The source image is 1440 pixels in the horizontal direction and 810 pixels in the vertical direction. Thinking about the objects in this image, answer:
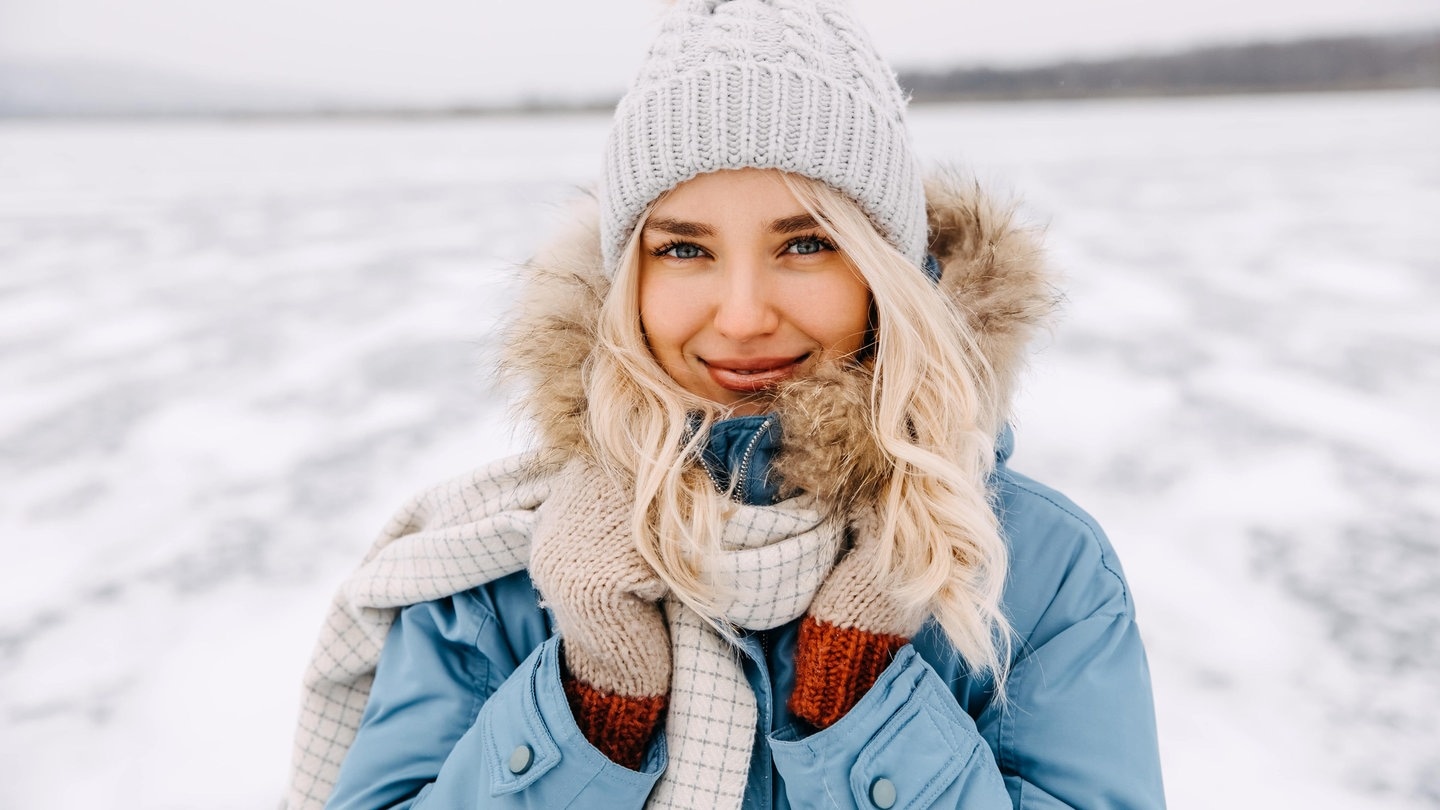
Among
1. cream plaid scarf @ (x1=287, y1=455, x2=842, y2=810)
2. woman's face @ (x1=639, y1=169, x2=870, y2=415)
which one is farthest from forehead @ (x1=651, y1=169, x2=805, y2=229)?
cream plaid scarf @ (x1=287, y1=455, x2=842, y2=810)

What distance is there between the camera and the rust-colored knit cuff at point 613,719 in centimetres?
106

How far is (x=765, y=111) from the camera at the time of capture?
3.69 feet

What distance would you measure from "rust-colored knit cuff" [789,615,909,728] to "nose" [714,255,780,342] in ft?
1.20

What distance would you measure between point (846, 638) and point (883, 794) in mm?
170

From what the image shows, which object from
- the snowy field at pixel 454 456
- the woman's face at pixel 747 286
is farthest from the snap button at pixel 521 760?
the snowy field at pixel 454 456

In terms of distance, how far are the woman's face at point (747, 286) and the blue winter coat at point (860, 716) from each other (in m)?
0.09

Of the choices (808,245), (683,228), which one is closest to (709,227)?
(683,228)

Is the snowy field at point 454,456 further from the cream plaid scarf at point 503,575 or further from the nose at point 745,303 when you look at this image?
the nose at point 745,303

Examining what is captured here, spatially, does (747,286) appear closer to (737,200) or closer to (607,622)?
(737,200)

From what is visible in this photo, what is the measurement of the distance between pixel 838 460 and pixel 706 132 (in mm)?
445

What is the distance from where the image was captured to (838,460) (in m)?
1.09

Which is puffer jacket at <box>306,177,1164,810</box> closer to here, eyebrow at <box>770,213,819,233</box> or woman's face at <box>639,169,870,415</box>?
woman's face at <box>639,169,870,415</box>

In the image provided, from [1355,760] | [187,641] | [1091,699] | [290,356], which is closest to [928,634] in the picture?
[1091,699]

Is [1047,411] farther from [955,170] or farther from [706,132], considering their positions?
[706,132]
